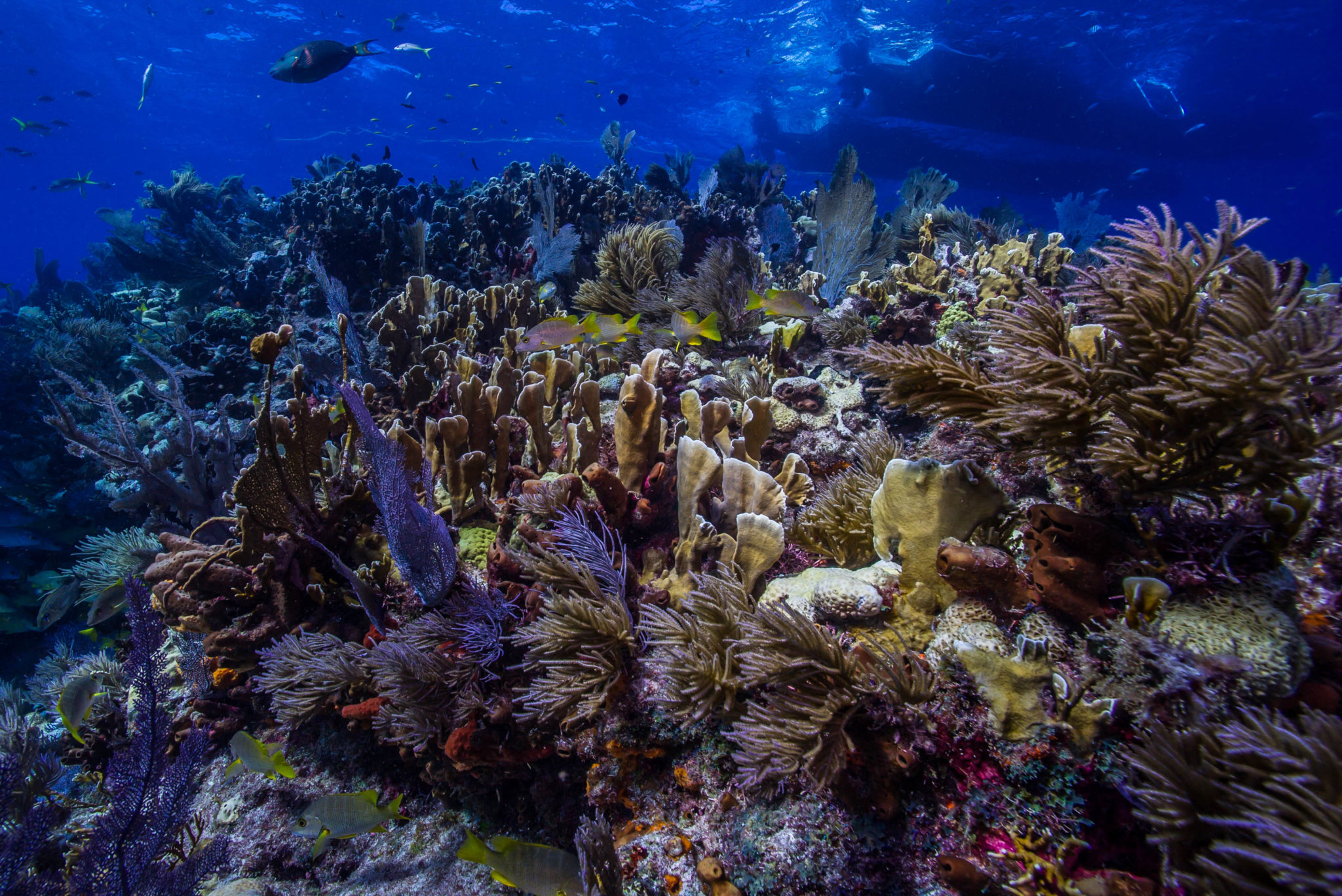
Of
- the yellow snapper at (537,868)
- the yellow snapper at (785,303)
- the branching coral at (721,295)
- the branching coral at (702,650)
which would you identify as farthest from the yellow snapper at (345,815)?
the branching coral at (721,295)

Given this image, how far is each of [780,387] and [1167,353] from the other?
8.94ft

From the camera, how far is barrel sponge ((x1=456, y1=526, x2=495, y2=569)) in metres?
2.90

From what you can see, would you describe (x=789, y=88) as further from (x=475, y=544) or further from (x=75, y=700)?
(x=75, y=700)

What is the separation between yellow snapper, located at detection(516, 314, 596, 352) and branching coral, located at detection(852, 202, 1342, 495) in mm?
2614

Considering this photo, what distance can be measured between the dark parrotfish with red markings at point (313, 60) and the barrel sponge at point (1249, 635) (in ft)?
37.1

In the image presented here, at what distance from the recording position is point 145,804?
7.99 feet

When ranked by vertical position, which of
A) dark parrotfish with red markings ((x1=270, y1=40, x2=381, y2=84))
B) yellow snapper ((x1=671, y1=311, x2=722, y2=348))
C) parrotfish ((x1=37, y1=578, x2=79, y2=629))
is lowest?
parrotfish ((x1=37, y1=578, x2=79, y2=629))

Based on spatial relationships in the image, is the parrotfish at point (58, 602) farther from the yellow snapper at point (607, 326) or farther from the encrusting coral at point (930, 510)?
the encrusting coral at point (930, 510)

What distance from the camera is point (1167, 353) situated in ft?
5.01

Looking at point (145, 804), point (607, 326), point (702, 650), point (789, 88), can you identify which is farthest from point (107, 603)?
point (789, 88)

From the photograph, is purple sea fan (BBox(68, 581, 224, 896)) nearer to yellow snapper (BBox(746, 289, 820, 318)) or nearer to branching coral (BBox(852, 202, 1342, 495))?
branching coral (BBox(852, 202, 1342, 495))

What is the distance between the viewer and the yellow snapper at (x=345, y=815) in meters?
2.29

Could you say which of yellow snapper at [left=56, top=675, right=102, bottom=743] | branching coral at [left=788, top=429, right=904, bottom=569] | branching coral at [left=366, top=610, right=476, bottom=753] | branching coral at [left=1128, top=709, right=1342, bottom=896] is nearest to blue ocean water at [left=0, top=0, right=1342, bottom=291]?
yellow snapper at [left=56, top=675, right=102, bottom=743]

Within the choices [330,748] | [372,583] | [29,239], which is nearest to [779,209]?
[372,583]
